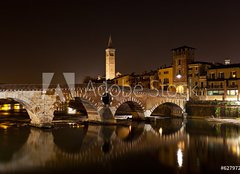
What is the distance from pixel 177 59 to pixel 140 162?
3748 centimetres

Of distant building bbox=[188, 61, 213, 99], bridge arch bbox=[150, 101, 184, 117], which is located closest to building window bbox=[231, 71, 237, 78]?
distant building bbox=[188, 61, 213, 99]

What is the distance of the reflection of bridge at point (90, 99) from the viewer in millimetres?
29891

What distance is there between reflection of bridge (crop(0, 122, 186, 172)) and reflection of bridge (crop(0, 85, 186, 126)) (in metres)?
2.30

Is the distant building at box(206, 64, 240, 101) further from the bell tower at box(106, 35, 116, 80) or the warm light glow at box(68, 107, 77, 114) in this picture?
the bell tower at box(106, 35, 116, 80)

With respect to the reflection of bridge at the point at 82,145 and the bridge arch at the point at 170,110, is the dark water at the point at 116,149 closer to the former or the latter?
the reflection of bridge at the point at 82,145

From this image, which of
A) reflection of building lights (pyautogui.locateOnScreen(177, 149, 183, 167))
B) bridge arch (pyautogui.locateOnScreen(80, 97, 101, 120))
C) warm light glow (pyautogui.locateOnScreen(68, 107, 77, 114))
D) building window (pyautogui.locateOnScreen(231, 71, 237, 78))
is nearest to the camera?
reflection of building lights (pyautogui.locateOnScreen(177, 149, 183, 167))

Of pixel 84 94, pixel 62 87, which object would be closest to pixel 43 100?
pixel 62 87

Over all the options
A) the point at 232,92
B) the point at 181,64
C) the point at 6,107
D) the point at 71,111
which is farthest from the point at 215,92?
the point at 6,107

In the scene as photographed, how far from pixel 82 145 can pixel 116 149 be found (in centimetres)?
295

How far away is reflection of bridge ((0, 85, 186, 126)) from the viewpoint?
98.1 ft

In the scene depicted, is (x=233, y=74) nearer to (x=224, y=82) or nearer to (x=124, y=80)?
(x=224, y=82)

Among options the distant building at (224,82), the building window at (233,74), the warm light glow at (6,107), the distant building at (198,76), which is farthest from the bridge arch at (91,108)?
the warm light glow at (6,107)

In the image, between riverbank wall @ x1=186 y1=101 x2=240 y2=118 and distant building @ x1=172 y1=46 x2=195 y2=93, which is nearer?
riverbank wall @ x1=186 y1=101 x2=240 y2=118

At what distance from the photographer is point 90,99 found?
113 feet
